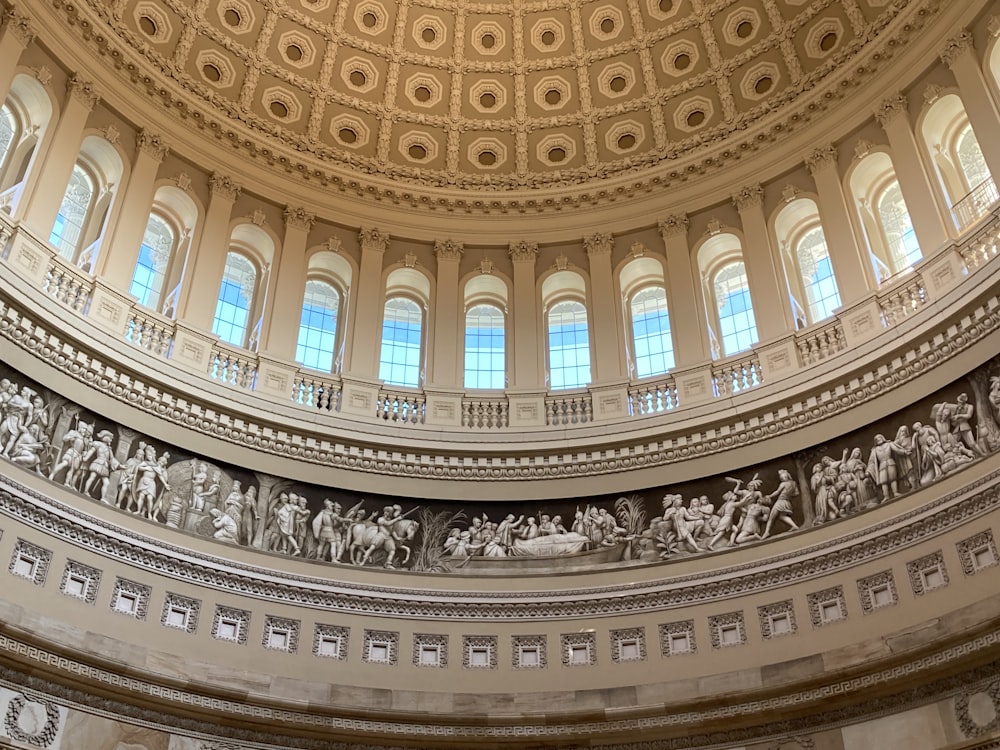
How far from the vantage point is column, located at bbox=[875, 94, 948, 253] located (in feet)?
67.2

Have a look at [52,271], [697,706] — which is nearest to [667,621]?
[697,706]

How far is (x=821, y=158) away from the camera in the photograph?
77.4 ft

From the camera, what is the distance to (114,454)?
63.2 ft

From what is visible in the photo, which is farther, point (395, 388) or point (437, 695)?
point (395, 388)

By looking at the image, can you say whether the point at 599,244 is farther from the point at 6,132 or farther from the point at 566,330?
the point at 6,132

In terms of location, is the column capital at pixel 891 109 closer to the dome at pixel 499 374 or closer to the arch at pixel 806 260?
the dome at pixel 499 374

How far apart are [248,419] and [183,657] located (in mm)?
4888

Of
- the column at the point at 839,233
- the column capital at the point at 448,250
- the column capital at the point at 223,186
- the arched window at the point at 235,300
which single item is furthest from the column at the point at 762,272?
the column capital at the point at 223,186

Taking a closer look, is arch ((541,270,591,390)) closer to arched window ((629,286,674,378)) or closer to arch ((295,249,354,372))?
arched window ((629,286,674,378))

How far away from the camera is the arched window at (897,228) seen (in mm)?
21562

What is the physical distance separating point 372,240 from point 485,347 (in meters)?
3.64

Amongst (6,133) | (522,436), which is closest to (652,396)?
(522,436)

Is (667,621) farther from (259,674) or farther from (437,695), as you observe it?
(259,674)

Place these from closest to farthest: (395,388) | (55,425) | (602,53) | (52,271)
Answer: (55,425), (52,271), (395,388), (602,53)
